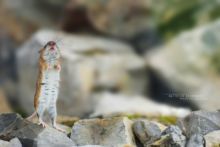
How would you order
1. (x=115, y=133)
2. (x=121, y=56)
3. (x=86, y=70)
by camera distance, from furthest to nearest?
(x=121, y=56) < (x=86, y=70) < (x=115, y=133)

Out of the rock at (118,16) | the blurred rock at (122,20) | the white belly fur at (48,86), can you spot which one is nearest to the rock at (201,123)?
the white belly fur at (48,86)

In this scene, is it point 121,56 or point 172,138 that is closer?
point 172,138

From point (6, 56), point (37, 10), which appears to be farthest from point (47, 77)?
point (37, 10)

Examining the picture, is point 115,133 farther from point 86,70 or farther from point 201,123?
point 86,70

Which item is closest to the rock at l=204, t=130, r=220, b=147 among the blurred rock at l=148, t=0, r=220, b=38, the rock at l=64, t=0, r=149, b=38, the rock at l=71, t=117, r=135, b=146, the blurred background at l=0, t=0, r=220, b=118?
the rock at l=71, t=117, r=135, b=146

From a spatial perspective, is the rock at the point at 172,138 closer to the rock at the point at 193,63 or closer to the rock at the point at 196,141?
the rock at the point at 196,141

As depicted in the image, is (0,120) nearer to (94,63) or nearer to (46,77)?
(46,77)

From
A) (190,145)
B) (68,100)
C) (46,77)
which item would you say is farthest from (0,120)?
(68,100)
